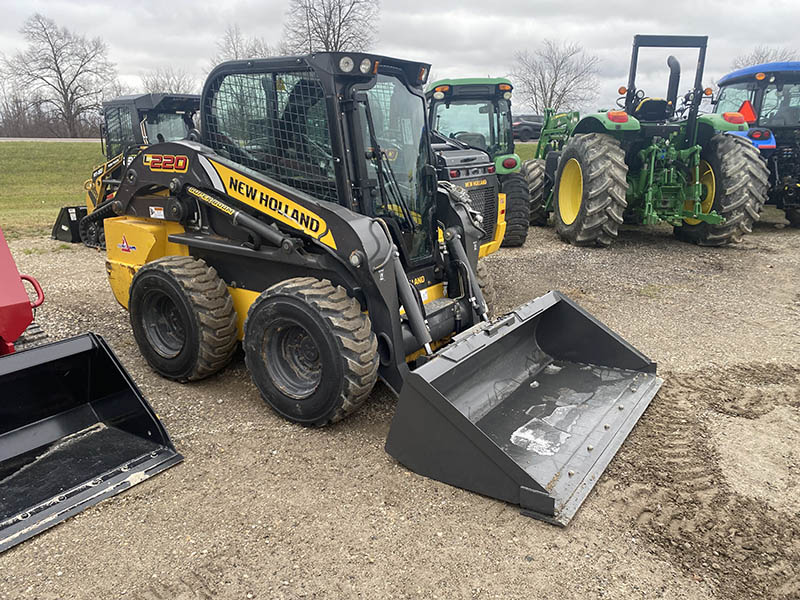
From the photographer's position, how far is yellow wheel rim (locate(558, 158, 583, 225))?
943 centimetres

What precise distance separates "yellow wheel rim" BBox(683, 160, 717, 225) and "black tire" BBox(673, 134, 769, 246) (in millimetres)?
63

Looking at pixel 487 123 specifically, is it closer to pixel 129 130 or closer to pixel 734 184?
pixel 734 184

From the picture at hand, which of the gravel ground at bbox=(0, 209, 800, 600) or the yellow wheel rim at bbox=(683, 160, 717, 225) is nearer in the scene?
the gravel ground at bbox=(0, 209, 800, 600)

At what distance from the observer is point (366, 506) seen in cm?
295

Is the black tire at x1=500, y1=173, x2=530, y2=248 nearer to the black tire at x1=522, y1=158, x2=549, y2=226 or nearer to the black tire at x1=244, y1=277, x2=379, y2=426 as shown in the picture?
the black tire at x1=522, y1=158, x2=549, y2=226

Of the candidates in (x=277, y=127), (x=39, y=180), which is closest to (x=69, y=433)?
(x=277, y=127)

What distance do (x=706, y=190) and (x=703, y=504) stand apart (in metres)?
7.23

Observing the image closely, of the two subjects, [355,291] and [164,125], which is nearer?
[355,291]

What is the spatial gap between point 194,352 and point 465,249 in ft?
6.66

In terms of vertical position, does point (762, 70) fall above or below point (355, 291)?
above

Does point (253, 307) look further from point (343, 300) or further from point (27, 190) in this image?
point (27, 190)

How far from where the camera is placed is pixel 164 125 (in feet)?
32.2

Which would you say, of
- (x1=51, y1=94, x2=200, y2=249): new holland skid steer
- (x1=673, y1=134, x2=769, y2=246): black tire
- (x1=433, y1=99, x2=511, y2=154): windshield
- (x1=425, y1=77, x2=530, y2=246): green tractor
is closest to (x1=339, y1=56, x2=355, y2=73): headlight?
(x1=425, y1=77, x2=530, y2=246): green tractor

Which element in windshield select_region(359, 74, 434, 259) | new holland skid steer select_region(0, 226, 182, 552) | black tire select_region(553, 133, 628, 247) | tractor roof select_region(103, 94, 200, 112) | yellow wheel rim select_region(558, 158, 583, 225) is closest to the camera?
new holland skid steer select_region(0, 226, 182, 552)
